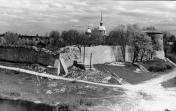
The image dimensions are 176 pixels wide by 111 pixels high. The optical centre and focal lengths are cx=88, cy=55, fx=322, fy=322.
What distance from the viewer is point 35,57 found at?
47.4 m

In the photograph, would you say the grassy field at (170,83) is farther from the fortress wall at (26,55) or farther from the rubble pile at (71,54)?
the fortress wall at (26,55)

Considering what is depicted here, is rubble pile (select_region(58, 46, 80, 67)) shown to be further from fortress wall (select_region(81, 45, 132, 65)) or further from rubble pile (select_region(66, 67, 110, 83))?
rubble pile (select_region(66, 67, 110, 83))

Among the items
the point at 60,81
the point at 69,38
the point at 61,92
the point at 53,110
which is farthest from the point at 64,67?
the point at 69,38

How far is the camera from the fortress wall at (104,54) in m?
47.0

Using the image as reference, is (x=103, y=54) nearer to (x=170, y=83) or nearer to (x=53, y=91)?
(x=170, y=83)

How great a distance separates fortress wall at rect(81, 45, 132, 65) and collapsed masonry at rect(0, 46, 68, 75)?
14.6 feet

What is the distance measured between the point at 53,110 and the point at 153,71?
27721 millimetres

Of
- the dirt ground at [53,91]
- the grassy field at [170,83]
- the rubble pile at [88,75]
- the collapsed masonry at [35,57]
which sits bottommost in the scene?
the grassy field at [170,83]

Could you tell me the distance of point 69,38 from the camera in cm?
7612

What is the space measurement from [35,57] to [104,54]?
36.1ft

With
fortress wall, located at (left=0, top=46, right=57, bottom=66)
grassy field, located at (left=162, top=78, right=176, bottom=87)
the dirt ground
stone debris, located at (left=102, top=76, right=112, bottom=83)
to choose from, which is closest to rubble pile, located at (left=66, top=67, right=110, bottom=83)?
stone debris, located at (left=102, top=76, right=112, bottom=83)

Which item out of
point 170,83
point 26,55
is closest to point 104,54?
point 26,55

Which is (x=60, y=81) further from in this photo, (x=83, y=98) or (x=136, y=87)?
(x=136, y=87)

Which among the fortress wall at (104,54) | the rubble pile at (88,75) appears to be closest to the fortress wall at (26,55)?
the rubble pile at (88,75)
